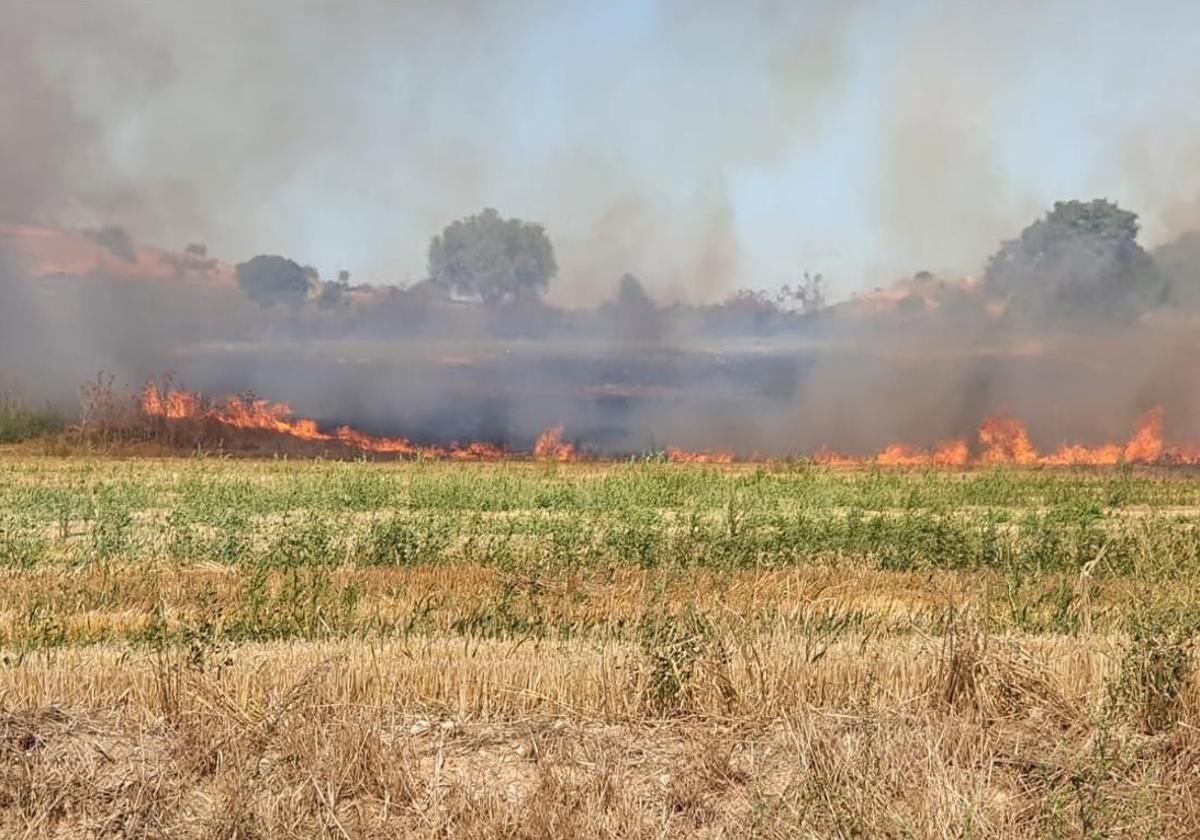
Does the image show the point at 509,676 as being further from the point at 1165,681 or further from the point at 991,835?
the point at 1165,681

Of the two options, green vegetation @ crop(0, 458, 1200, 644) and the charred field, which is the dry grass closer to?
the charred field

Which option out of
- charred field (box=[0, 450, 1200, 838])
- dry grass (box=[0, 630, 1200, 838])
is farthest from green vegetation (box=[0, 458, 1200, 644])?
dry grass (box=[0, 630, 1200, 838])

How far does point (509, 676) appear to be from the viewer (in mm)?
8242

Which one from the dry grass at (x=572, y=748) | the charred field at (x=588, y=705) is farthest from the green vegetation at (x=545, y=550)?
the dry grass at (x=572, y=748)

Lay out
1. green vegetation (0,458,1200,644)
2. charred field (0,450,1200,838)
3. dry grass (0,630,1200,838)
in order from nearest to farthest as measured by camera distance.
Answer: dry grass (0,630,1200,838)
charred field (0,450,1200,838)
green vegetation (0,458,1200,644)

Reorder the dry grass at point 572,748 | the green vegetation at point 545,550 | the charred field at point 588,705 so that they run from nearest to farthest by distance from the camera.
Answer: the dry grass at point 572,748 → the charred field at point 588,705 → the green vegetation at point 545,550

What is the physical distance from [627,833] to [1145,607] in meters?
5.21

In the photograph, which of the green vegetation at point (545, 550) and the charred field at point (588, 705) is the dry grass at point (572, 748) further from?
the green vegetation at point (545, 550)

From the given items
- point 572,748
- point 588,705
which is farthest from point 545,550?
point 572,748

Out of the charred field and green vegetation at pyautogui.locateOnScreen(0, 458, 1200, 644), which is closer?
the charred field

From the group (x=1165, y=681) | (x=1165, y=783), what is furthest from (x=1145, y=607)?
(x=1165, y=783)

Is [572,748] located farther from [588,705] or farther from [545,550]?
[545,550]

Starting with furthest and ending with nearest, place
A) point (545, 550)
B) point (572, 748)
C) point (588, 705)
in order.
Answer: point (545, 550) → point (588, 705) → point (572, 748)

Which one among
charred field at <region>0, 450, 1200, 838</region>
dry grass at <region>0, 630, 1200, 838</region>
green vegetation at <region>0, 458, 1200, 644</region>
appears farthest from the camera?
green vegetation at <region>0, 458, 1200, 644</region>
